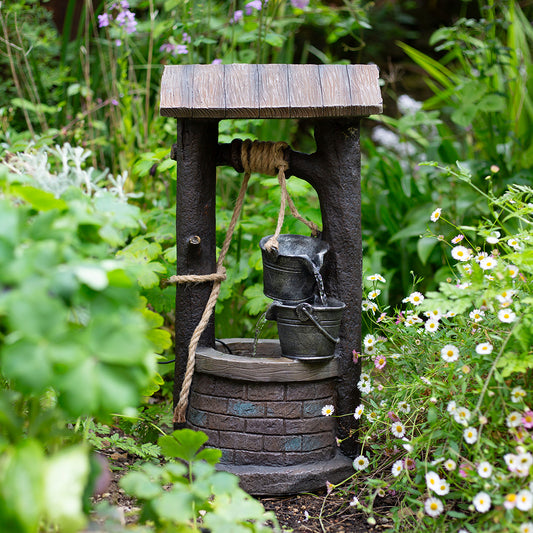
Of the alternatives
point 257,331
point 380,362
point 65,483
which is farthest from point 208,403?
Result: point 65,483

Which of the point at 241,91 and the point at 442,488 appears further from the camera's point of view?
the point at 241,91

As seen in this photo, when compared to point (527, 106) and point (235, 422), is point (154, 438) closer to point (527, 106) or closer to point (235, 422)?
point (235, 422)

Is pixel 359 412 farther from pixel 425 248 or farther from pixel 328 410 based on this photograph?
pixel 425 248

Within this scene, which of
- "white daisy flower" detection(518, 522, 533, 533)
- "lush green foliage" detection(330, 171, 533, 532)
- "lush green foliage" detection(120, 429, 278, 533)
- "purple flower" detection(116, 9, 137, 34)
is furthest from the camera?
"purple flower" detection(116, 9, 137, 34)

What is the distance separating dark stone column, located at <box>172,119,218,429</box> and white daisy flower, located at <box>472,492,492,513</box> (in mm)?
978

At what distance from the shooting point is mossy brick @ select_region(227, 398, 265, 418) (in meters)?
1.91

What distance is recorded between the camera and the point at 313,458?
196 centimetres

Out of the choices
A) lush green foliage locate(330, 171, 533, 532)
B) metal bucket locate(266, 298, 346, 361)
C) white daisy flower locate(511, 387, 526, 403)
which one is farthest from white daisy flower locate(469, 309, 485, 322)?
metal bucket locate(266, 298, 346, 361)

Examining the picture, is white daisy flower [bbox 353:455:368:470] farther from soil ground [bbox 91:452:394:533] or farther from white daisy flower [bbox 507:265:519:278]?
white daisy flower [bbox 507:265:519:278]

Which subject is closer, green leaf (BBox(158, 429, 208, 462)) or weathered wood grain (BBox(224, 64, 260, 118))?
green leaf (BBox(158, 429, 208, 462))

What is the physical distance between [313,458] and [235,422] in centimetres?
27

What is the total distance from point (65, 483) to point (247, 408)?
98 cm

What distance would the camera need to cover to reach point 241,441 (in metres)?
1.93

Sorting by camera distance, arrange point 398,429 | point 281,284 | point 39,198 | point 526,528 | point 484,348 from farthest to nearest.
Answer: point 281,284 < point 398,429 < point 484,348 < point 526,528 < point 39,198
